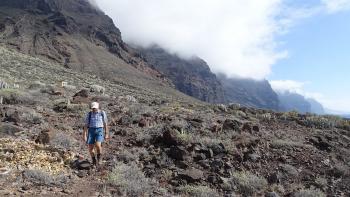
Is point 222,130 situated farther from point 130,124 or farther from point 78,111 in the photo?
point 78,111

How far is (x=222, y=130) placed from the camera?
47.3ft

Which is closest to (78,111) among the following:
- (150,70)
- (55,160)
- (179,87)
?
(55,160)

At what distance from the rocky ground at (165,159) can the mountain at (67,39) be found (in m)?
69.9

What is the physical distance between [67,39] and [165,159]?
96.5 metres

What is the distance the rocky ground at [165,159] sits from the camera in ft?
30.2

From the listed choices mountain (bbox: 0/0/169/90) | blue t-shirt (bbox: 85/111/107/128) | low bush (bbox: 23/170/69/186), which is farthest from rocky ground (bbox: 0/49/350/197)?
mountain (bbox: 0/0/169/90)

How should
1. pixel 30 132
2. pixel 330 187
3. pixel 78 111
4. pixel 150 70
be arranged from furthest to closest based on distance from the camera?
pixel 150 70 → pixel 78 111 → pixel 30 132 → pixel 330 187

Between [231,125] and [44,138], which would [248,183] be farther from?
[44,138]

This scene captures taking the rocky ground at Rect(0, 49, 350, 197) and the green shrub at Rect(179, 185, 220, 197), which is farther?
the green shrub at Rect(179, 185, 220, 197)

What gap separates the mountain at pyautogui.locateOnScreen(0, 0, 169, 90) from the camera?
89438 mm

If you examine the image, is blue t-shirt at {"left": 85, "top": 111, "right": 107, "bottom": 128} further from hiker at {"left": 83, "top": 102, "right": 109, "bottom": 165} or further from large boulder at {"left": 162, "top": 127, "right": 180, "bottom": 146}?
large boulder at {"left": 162, "top": 127, "right": 180, "bottom": 146}

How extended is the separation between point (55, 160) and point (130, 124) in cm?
511

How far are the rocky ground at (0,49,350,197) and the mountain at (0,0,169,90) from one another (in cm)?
6987

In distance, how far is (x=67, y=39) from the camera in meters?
103
